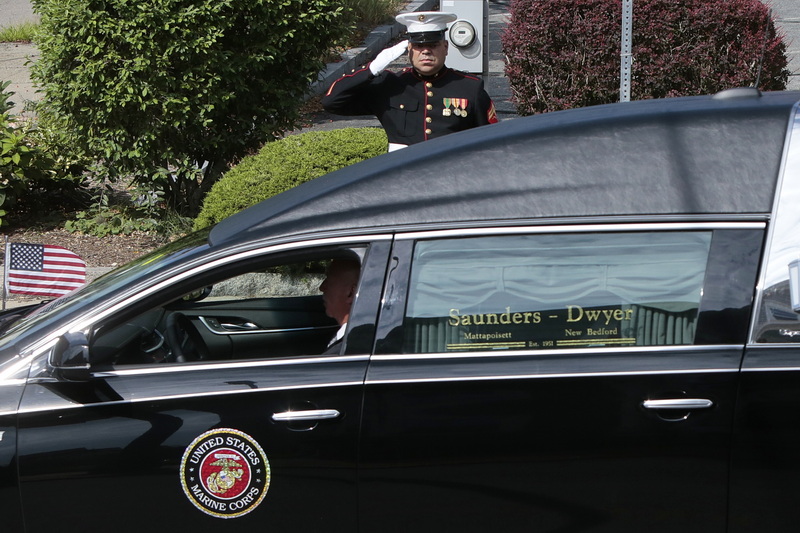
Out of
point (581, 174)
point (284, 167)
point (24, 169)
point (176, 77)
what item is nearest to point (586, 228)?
point (581, 174)

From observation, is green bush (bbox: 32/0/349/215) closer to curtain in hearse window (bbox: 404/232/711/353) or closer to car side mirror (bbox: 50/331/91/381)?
car side mirror (bbox: 50/331/91/381)

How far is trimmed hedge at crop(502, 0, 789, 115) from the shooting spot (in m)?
8.88

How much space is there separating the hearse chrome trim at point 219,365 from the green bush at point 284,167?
3.47 m

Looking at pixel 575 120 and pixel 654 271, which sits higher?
pixel 575 120

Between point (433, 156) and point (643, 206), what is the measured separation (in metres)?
0.68

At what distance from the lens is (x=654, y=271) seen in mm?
2787

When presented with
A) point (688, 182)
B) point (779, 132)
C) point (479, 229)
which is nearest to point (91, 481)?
point (479, 229)

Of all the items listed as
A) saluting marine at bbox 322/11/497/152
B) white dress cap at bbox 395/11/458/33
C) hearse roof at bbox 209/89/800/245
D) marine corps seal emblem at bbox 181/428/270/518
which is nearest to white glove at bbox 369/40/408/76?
saluting marine at bbox 322/11/497/152

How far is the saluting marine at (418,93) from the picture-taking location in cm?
546

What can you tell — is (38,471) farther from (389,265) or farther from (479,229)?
(479,229)

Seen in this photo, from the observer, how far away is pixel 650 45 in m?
9.05

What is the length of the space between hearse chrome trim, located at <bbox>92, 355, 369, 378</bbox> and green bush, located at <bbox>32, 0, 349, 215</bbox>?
4.76 m

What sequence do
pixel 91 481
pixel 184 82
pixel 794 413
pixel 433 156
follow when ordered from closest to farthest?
pixel 794 413 → pixel 91 481 → pixel 433 156 → pixel 184 82

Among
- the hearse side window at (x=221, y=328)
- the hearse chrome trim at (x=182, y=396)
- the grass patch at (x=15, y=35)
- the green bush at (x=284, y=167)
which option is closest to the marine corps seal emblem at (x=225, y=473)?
the hearse chrome trim at (x=182, y=396)
